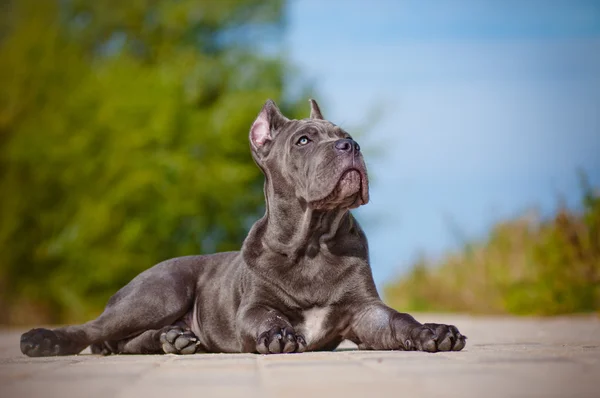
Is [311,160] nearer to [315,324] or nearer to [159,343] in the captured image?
[315,324]

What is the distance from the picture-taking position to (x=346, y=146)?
5113 millimetres

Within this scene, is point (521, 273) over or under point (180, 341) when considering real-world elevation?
under

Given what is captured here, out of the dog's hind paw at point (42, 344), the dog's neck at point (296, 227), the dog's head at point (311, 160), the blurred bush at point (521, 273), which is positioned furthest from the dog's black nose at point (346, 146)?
the blurred bush at point (521, 273)

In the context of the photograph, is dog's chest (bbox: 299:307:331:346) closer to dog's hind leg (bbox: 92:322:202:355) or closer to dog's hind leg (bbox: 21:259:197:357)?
dog's hind leg (bbox: 92:322:202:355)

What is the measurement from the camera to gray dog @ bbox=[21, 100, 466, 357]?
5004 millimetres

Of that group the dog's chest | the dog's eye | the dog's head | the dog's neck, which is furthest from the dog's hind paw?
the dog's eye

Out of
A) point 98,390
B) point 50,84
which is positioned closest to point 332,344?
point 98,390

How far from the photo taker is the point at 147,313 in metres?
5.75

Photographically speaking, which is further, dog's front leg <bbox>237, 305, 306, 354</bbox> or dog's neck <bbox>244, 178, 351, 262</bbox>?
dog's neck <bbox>244, 178, 351, 262</bbox>

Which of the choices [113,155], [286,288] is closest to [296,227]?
[286,288]

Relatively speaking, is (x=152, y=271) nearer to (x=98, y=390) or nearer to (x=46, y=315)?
(x=98, y=390)

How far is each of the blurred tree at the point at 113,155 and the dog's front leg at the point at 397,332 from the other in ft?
33.4

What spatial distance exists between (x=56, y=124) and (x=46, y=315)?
3.87 m

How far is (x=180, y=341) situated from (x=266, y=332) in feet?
3.12
